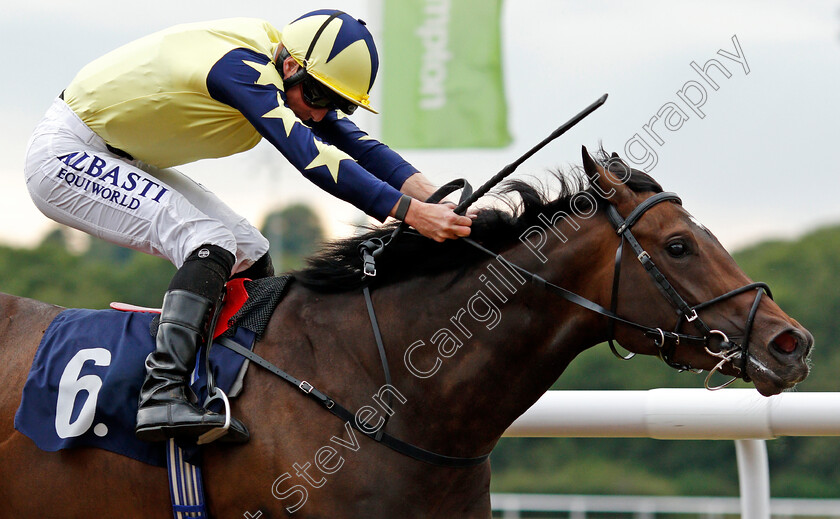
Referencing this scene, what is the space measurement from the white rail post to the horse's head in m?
0.96

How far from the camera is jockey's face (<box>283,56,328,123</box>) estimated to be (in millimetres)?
3661

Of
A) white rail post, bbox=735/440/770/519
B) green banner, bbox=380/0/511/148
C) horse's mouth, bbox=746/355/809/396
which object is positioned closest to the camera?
horse's mouth, bbox=746/355/809/396

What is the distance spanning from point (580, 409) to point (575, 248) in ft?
3.55

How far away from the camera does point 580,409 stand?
4180mm

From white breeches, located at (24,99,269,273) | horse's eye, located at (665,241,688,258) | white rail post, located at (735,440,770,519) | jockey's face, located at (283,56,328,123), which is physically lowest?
white rail post, located at (735,440,770,519)

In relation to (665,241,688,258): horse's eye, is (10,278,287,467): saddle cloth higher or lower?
lower

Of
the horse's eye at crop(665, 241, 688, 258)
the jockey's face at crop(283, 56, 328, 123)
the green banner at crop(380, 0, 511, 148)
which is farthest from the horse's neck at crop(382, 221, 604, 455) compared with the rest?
the green banner at crop(380, 0, 511, 148)

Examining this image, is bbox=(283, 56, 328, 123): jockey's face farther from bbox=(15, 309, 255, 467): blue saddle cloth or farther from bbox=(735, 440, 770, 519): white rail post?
bbox=(735, 440, 770, 519): white rail post

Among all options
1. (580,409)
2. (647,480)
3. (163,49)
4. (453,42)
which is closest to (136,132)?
(163,49)

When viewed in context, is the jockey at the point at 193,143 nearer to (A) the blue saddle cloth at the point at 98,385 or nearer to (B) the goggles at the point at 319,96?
(B) the goggles at the point at 319,96

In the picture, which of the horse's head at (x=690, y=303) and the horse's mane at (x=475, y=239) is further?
the horse's mane at (x=475, y=239)

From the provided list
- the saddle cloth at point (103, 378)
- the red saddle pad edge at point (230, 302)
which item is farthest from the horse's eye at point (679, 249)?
the red saddle pad edge at point (230, 302)

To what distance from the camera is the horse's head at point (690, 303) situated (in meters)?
3.07

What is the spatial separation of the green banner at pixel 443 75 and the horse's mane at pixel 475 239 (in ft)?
17.5
